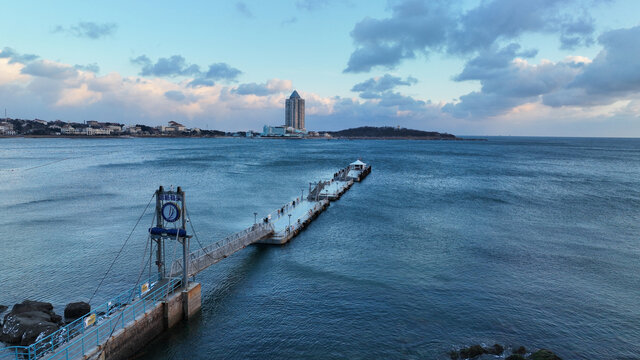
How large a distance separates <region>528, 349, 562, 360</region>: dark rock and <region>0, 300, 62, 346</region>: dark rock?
66.0 feet

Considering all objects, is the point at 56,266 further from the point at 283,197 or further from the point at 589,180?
the point at 589,180

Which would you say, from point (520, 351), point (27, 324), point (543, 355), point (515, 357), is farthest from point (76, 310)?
point (543, 355)

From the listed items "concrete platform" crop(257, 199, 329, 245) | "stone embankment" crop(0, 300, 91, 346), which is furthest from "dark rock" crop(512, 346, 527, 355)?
"stone embankment" crop(0, 300, 91, 346)

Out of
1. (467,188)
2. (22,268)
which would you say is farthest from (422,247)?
(467,188)

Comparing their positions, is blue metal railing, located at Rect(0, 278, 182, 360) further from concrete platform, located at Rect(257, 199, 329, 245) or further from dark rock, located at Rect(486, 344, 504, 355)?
dark rock, located at Rect(486, 344, 504, 355)

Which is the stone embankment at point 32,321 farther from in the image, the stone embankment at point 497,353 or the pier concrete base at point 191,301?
the stone embankment at point 497,353

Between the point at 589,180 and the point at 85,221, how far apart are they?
85055 millimetres

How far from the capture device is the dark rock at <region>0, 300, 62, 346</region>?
16.2 metres

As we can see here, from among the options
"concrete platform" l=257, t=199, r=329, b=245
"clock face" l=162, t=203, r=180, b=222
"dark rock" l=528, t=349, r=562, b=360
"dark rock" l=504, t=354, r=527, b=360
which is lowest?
"dark rock" l=504, t=354, r=527, b=360

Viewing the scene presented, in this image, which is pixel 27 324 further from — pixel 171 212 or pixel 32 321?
pixel 171 212

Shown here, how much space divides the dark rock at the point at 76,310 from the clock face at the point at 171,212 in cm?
586

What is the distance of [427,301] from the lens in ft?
71.1

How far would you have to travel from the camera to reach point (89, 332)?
563 inches

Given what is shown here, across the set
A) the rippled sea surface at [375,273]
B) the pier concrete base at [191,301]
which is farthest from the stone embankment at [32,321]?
the pier concrete base at [191,301]
